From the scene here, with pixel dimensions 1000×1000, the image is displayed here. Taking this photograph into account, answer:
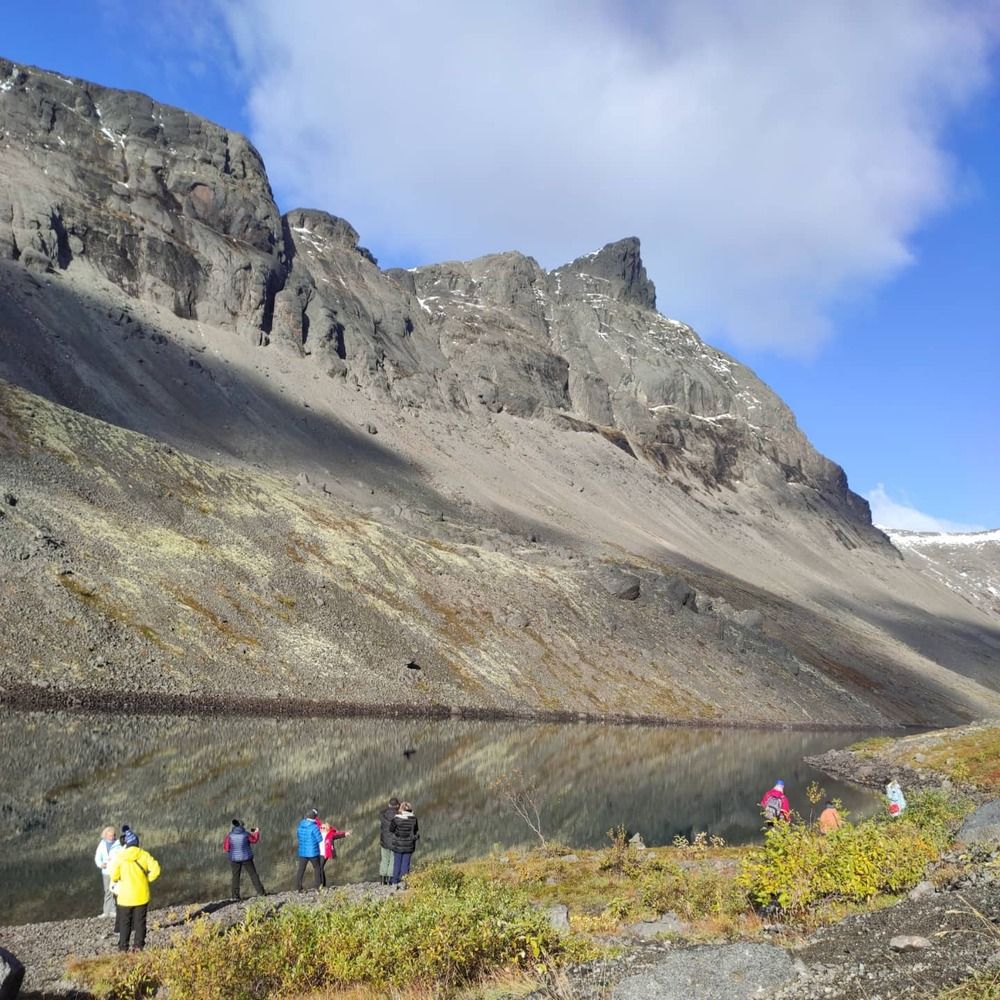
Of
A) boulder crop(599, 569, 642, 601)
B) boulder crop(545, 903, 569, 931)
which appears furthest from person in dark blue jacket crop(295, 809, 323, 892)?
boulder crop(599, 569, 642, 601)

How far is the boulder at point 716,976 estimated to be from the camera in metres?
11.0

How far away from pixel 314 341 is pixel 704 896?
176 meters

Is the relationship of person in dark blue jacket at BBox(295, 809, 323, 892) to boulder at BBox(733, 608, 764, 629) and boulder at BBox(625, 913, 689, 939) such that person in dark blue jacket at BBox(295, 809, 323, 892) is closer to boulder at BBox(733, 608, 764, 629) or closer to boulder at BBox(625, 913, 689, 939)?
boulder at BBox(625, 913, 689, 939)

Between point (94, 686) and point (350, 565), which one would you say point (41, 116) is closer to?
point (350, 565)

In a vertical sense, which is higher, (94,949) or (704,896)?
(704,896)

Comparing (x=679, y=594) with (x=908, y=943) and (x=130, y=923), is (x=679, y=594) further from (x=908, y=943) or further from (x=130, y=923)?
(x=908, y=943)

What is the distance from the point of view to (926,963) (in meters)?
10.4

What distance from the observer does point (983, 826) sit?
24547 mm

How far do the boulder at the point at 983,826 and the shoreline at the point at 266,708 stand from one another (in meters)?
45.8

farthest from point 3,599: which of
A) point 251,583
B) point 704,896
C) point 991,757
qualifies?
point 991,757

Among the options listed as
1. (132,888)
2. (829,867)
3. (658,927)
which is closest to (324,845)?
(132,888)

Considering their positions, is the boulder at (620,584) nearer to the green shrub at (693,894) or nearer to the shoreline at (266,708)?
the shoreline at (266,708)

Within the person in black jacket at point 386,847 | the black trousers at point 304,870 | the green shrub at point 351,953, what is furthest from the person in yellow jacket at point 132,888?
the person in black jacket at point 386,847

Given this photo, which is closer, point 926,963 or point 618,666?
point 926,963
